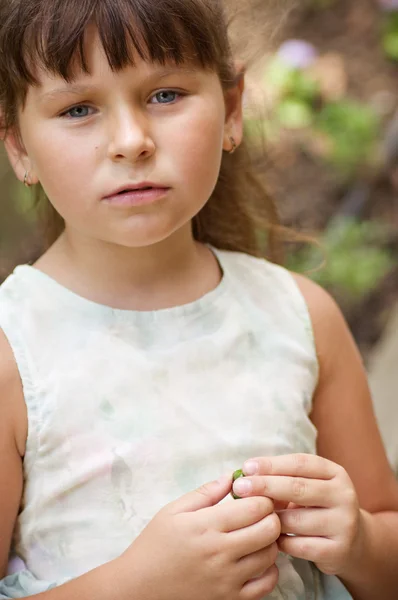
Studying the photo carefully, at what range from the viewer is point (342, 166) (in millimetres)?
4535

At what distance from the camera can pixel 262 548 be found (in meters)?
1.52

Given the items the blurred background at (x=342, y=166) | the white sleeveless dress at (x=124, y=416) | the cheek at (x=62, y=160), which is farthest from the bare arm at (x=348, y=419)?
the blurred background at (x=342, y=166)

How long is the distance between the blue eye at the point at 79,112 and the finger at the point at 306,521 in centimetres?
75

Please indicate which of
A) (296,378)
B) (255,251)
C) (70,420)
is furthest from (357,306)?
(70,420)

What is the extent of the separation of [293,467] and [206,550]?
199 millimetres

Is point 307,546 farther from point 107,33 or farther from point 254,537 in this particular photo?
point 107,33

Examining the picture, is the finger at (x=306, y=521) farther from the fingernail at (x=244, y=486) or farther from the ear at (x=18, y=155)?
the ear at (x=18, y=155)

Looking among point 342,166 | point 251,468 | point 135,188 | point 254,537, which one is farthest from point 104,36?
point 342,166

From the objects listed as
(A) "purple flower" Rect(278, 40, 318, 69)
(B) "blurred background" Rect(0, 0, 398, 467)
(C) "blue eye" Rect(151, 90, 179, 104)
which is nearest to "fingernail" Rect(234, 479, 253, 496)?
(C) "blue eye" Rect(151, 90, 179, 104)

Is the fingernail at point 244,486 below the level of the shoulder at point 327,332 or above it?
above

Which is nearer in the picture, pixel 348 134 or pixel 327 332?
pixel 327 332

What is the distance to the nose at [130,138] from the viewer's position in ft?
4.96

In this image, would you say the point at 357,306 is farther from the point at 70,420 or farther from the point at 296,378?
the point at 70,420

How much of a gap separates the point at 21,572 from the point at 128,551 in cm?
24
